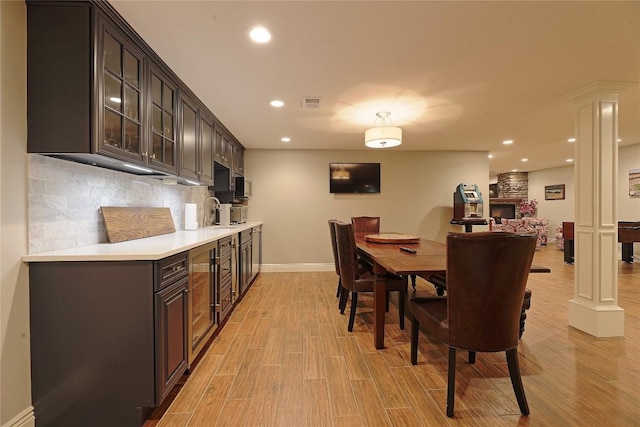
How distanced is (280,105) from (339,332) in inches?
95.0

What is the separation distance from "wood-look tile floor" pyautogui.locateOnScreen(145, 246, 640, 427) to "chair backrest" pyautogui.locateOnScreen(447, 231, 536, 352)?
1.47ft

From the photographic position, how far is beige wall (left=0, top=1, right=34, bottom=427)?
4.58 ft

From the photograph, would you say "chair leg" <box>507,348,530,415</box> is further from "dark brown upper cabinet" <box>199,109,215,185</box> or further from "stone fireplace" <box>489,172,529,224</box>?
"stone fireplace" <box>489,172,529,224</box>

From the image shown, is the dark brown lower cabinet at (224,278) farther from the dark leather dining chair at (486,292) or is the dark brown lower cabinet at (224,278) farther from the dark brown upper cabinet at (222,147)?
the dark leather dining chair at (486,292)

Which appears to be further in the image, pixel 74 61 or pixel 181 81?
pixel 181 81

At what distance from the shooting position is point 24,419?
148 cm

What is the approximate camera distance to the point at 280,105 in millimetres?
3266

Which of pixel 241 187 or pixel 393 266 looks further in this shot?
pixel 241 187

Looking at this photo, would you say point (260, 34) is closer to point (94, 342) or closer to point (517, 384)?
point (94, 342)

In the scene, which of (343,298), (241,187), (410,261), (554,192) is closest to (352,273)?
(343,298)

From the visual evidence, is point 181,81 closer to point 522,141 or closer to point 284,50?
point 284,50

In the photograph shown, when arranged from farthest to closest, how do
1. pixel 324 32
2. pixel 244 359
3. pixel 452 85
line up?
pixel 452 85 → pixel 244 359 → pixel 324 32

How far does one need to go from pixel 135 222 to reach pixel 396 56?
7.91ft

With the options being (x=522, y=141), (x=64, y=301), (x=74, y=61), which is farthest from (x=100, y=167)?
(x=522, y=141)
